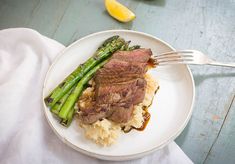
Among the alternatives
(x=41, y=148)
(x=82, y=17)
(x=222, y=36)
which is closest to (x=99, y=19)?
(x=82, y=17)

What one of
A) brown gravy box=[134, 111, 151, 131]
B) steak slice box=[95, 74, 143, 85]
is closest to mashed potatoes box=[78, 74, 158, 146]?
brown gravy box=[134, 111, 151, 131]

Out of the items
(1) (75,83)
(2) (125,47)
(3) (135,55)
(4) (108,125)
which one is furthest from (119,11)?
(4) (108,125)

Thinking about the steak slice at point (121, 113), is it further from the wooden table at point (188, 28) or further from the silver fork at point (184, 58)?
the silver fork at point (184, 58)

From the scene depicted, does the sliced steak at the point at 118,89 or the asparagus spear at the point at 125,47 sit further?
the asparagus spear at the point at 125,47

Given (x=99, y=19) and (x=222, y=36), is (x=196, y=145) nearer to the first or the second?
(x=222, y=36)

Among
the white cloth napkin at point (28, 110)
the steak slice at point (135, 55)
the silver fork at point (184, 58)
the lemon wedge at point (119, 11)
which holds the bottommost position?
the white cloth napkin at point (28, 110)

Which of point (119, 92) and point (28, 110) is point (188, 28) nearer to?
point (119, 92)

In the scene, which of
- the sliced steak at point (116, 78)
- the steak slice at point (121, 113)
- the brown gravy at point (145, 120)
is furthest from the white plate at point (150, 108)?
the sliced steak at point (116, 78)

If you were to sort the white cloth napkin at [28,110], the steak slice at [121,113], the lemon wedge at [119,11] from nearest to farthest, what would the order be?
the steak slice at [121,113]
the white cloth napkin at [28,110]
the lemon wedge at [119,11]
